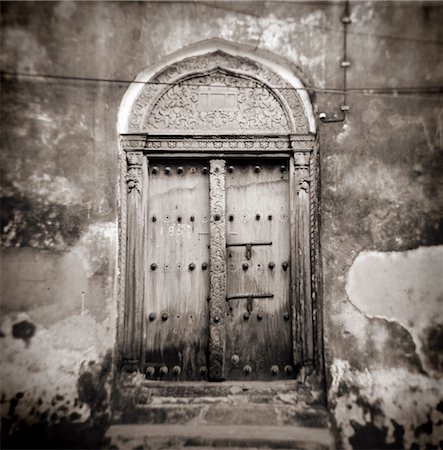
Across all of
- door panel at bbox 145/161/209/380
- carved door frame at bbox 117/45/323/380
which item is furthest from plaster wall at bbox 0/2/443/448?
door panel at bbox 145/161/209/380

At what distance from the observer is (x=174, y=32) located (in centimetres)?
254

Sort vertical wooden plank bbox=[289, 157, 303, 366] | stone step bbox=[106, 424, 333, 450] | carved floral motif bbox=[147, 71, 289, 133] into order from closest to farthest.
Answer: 1. stone step bbox=[106, 424, 333, 450]
2. vertical wooden plank bbox=[289, 157, 303, 366]
3. carved floral motif bbox=[147, 71, 289, 133]

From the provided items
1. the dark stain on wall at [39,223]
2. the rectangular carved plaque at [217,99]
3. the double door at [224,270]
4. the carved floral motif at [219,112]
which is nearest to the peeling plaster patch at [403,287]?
the double door at [224,270]

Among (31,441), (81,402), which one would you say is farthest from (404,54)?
(31,441)

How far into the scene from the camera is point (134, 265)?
2516 mm

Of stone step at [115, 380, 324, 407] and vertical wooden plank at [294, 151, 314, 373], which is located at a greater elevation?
vertical wooden plank at [294, 151, 314, 373]

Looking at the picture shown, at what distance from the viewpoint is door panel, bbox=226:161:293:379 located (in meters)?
2.58

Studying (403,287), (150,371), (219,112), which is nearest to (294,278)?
(403,287)

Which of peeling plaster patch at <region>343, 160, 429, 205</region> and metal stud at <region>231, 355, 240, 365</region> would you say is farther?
metal stud at <region>231, 355, 240, 365</region>

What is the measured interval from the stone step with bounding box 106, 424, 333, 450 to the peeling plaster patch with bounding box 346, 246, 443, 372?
2.87 ft

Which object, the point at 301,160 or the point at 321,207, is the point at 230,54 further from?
the point at 321,207

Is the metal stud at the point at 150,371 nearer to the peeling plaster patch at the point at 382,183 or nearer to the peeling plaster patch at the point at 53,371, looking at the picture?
the peeling plaster patch at the point at 53,371

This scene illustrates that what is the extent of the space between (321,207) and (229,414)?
154 cm

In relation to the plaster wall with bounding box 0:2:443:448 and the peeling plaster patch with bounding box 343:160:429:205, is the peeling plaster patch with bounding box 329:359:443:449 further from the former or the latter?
the peeling plaster patch with bounding box 343:160:429:205
